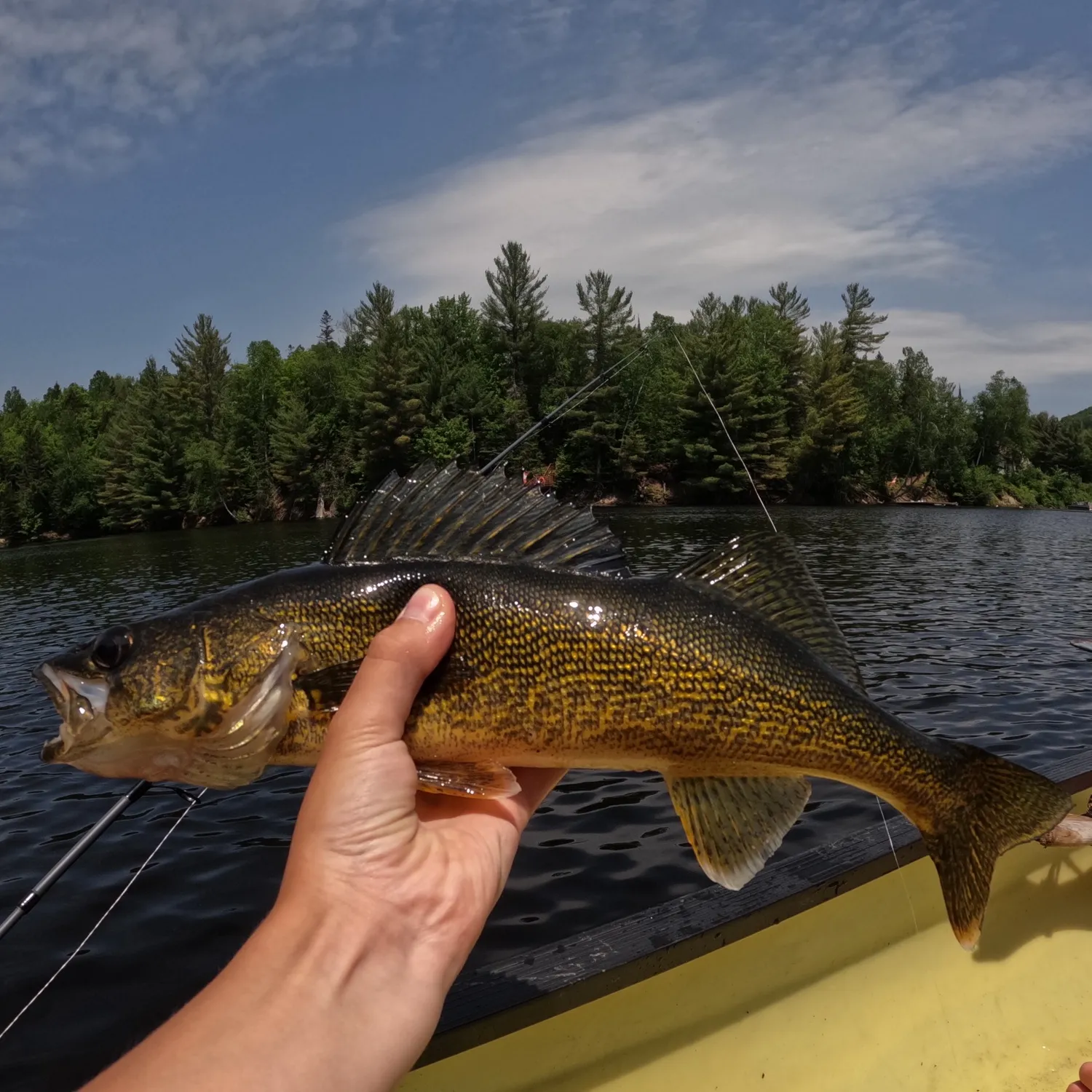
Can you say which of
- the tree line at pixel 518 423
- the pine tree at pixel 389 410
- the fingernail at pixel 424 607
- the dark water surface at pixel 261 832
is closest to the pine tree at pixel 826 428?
the tree line at pixel 518 423

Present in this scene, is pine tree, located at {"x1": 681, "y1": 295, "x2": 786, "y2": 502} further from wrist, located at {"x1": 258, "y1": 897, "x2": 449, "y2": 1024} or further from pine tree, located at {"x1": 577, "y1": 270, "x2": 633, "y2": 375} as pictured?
wrist, located at {"x1": 258, "y1": 897, "x2": 449, "y2": 1024}

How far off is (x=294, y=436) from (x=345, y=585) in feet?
250

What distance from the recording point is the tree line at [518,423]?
74.1 m

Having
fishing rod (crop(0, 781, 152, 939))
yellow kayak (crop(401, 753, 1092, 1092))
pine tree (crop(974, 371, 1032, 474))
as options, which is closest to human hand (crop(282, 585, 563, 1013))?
yellow kayak (crop(401, 753, 1092, 1092))

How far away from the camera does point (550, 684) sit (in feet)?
9.93

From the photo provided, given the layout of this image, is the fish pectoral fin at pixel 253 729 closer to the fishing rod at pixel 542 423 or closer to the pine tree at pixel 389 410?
the fishing rod at pixel 542 423

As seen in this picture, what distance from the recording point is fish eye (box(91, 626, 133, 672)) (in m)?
3.01

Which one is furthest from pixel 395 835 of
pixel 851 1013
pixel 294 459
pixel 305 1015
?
pixel 294 459

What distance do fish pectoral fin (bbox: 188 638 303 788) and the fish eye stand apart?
0.39m

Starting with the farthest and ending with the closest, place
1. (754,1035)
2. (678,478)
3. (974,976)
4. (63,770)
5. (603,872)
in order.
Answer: (678,478), (63,770), (603,872), (974,976), (754,1035)

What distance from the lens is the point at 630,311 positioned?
81438 millimetres

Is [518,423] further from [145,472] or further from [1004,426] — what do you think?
[1004,426]

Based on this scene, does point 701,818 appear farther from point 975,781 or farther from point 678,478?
point 678,478

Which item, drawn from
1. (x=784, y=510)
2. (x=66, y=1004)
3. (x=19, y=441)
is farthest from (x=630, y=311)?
(x=66, y=1004)
